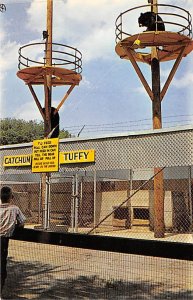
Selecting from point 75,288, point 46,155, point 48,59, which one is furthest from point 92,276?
point 48,59

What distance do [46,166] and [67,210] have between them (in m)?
8.82

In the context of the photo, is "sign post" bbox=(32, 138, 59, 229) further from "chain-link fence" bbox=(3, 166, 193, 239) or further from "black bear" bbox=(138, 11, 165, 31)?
"black bear" bbox=(138, 11, 165, 31)

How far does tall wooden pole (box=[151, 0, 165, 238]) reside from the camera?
14.1 metres

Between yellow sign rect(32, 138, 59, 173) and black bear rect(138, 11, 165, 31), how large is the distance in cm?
680

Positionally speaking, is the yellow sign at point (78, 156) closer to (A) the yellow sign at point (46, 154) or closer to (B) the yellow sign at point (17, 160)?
(A) the yellow sign at point (46, 154)

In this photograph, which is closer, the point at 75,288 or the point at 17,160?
the point at 75,288

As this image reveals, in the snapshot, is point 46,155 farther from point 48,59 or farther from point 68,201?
point 68,201

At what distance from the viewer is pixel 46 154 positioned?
1130 centimetres

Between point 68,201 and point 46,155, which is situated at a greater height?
point 46,155

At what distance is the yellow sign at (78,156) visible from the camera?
459 inches

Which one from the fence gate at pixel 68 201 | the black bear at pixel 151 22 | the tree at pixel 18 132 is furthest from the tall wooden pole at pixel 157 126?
the tree at pixel 18 132

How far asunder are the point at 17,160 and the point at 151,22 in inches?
294

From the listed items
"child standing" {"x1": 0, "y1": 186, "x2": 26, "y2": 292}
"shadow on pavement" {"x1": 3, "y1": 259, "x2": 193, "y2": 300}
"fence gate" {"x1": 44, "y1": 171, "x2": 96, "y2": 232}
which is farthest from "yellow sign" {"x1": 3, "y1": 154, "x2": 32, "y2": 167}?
"child standing" {"x1": 0, "y1": 186, "x2": 26, "y2": 292}

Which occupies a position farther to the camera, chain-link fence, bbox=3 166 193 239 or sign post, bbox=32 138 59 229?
chain-link fence, bbox=3 166 193 239
